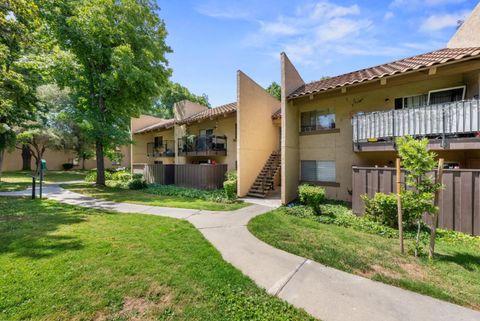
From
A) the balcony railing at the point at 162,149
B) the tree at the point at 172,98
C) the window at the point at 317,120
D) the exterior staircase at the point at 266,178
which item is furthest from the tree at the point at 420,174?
the tree at the point at 172,98

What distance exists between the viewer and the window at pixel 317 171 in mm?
10594

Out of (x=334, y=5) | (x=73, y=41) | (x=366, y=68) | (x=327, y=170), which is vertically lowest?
(x=327, y=170)

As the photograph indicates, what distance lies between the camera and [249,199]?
10867 millimetres

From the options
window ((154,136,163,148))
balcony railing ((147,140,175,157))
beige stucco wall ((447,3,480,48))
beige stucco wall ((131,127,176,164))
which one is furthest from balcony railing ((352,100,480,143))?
window ((154,136,163,148))

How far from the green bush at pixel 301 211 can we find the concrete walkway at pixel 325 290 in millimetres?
3096

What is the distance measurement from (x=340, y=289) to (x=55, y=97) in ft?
98.3

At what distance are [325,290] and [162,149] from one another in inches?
780

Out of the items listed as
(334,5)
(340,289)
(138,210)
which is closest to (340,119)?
(334,5)

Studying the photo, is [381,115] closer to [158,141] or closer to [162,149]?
[162,149]

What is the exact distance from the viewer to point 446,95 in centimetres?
802

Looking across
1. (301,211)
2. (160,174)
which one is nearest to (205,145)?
(160,174)

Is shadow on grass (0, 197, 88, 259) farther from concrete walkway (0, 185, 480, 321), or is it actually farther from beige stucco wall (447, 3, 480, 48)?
beige stucco wall (447, 3, 480, 48)

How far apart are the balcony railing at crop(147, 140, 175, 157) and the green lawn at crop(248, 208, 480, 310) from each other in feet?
46.9

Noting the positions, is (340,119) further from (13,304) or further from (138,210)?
(13,304)
